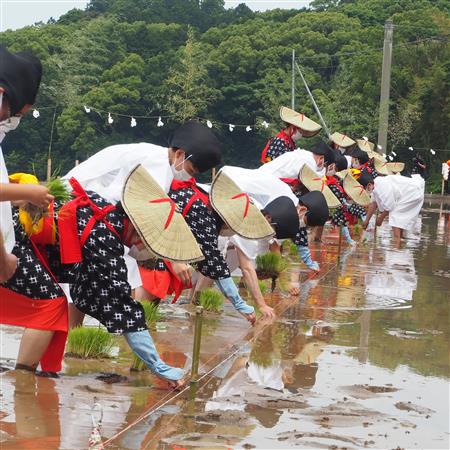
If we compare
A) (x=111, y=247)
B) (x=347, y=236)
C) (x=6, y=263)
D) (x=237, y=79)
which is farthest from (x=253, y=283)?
(x=237, y=79)

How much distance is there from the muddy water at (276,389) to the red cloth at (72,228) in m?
0.78

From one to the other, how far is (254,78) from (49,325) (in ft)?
187

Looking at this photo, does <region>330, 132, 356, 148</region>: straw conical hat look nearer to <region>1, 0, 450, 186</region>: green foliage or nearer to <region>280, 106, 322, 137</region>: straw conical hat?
<region>280, 106, 322, 137</region>: straw conical hat

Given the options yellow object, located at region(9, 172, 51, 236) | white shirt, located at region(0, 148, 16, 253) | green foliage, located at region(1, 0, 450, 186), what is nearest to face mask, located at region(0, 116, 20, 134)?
white shirt, located at region(0, 148, 16, 253)

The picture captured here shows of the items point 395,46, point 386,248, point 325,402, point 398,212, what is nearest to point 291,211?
point 325,402

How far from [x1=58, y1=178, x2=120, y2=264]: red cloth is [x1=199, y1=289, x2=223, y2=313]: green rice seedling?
3307 millimetres

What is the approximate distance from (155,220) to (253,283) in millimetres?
3123

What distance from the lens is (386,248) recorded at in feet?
61.0

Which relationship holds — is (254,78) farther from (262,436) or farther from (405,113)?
(262,436)

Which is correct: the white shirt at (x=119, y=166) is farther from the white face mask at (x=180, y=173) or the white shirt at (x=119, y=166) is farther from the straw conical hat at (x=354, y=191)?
the straw conical hat at (x=354, y=191)

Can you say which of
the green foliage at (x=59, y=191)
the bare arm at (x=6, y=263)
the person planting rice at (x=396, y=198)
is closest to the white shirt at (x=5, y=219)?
the bare arm at (x=6, y=263)

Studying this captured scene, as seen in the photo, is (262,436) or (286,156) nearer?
(262,436)

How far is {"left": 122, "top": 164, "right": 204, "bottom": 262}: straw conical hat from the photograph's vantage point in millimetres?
6453

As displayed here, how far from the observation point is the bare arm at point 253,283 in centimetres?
955
